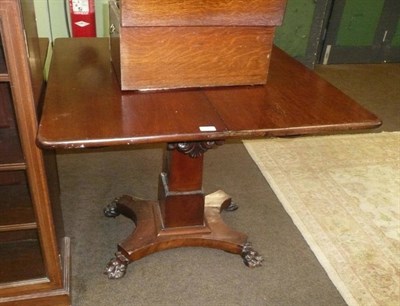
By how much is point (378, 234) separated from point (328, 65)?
261 centimetres

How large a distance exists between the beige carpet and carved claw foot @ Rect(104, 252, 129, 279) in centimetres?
80

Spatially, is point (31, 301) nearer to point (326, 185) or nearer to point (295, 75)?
point (295, 75)

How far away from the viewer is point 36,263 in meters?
1.34

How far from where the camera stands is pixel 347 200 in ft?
6.57

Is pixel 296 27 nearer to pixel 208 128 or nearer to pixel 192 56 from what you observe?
pixel 192 56

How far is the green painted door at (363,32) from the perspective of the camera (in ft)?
12.4

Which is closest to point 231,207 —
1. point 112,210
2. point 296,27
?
point 112,210

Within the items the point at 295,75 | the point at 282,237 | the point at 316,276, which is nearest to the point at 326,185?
the point at 282,237

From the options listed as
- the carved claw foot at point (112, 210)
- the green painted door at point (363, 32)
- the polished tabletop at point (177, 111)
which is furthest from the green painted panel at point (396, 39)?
the carved claw foot at point (112, 210)

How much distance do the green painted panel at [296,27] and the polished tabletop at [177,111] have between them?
7.88 ft

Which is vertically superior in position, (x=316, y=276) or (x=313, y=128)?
(x=313, y=128)

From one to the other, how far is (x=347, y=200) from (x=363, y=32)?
2570mm

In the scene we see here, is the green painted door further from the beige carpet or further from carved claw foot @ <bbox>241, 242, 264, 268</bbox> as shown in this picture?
carved claw foot @ <bbox>241, 242, 264, 268</bbox>

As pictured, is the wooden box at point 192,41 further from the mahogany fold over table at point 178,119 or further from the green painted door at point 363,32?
the green painted door at point 363,32
